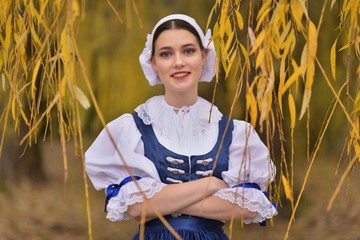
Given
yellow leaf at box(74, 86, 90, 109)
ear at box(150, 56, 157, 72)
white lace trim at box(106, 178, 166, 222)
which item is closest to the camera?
yellow leaf at box(74, 86, 90, 109)

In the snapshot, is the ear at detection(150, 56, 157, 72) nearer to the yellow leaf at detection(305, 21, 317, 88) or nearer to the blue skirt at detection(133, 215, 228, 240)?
the blue skirt at detection(133, 215, 228, 240)

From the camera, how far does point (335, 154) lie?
4.27m

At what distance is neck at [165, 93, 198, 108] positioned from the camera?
1832 mm

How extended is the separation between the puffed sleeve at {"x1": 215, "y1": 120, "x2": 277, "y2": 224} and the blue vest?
3 cm

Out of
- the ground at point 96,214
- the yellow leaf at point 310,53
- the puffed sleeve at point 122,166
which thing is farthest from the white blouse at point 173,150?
the ground at point 96,214

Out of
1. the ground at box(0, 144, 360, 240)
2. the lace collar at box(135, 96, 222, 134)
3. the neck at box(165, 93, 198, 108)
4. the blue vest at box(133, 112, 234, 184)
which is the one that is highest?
the neck at box(165, 93, 198, 108)

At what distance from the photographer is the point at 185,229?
5.87 feet

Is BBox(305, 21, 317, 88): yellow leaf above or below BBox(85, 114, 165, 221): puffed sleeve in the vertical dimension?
above

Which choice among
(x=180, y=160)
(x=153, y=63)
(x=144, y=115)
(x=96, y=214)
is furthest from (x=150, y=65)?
(x=96, y=214)

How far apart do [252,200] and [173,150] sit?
0.20 m

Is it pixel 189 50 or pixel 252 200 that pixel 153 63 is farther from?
pixel 252 200

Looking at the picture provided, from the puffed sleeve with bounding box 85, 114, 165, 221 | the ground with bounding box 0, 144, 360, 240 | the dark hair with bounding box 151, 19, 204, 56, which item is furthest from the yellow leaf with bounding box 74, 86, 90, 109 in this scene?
the ground with bounding box 0, 144, 360, 240

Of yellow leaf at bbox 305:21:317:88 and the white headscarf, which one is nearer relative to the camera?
yellow leaf at bbox 305:21:317:88

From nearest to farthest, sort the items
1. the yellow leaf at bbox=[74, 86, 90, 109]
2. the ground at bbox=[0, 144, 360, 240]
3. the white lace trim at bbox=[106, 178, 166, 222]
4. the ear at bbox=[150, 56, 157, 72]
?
the yellow leaf at bbox=[74, 86, 90, 109] → the white lace trim at bbox=[106, 178, 166, 222] → the ear at bbox=[150, 56, 157, 72] → the ground at bbox=[0, 144, 360, 240]
